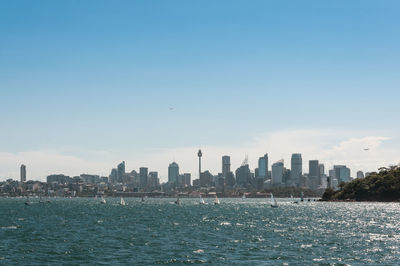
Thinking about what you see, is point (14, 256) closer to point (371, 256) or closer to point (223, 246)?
point (223, 246)

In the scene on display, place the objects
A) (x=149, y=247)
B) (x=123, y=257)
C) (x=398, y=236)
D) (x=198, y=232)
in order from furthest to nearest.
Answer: (x=198, y=232)
(x=398, y=236)
(x=149, y=247)
(x=123, y=257)

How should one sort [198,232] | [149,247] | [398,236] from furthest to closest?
[198,232], [398,236], [149,247]

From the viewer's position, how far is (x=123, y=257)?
6438 centimetres

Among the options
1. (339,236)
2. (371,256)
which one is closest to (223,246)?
(371,256)

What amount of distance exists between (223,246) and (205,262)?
1509 cm

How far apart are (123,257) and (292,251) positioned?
A: 72.4 feet

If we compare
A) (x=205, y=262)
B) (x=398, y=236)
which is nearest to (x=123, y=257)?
(x=205, y=262)

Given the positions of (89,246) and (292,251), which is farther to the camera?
(89,246)

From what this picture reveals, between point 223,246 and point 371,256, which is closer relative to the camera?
point 371,256

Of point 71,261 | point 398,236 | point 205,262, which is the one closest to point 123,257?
point 71,261

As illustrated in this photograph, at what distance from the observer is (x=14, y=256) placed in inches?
2576

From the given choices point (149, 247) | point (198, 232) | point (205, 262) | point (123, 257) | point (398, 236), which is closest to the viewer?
point (205, 262)

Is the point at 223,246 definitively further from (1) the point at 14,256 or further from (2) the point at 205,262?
(1) the point at 14,256

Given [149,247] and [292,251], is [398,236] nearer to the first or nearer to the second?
[292,251]
